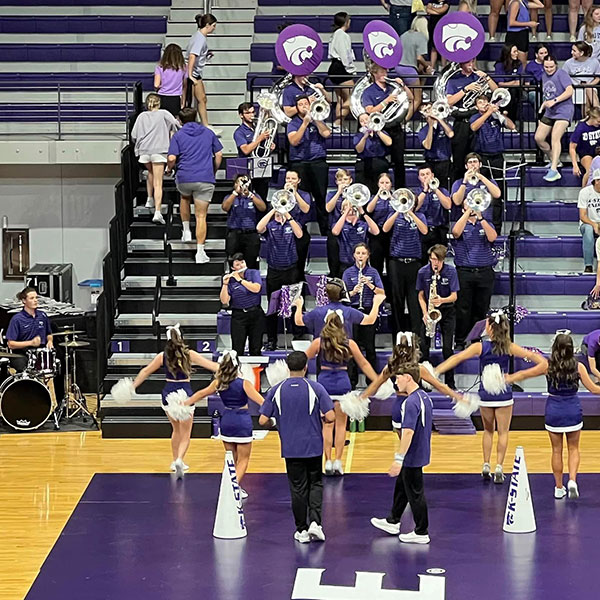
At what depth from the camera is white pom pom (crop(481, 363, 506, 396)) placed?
11781mm

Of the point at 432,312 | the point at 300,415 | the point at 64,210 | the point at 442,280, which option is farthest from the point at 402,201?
the point at 64,210

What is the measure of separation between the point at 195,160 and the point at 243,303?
2.20 meters

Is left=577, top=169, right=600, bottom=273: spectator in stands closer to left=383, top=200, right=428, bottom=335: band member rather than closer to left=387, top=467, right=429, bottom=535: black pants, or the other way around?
left=383, top=200, right=428, bottom=335: band member

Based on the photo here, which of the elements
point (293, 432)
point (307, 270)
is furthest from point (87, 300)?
point (293, 432)

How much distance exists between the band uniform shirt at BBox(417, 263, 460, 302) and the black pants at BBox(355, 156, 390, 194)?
1.77 m

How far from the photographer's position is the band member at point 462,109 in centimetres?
1598

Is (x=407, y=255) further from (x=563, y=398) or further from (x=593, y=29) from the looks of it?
(x=593, y=29)

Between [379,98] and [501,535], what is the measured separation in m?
6.67

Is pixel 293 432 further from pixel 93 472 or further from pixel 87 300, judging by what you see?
pixel 87 300

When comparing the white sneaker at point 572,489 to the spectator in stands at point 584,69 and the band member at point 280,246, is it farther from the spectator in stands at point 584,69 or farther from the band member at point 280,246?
the spectator in stands at point 584,69

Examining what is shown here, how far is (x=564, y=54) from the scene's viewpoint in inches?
754

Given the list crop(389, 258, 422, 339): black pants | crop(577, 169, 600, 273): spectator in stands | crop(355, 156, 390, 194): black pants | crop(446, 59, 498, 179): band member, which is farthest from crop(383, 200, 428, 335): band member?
crop(577, 169, 600, 273): spectator in stands

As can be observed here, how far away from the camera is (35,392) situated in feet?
47.6

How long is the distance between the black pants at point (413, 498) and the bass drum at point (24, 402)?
16.9 feet
